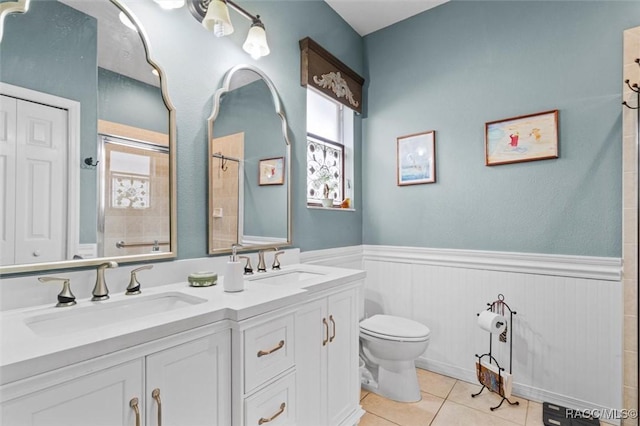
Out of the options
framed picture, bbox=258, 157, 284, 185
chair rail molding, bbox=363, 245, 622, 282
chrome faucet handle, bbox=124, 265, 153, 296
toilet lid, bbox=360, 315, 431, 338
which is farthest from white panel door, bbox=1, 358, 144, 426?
chair rail molding, bbox=363, 245, 622, 282

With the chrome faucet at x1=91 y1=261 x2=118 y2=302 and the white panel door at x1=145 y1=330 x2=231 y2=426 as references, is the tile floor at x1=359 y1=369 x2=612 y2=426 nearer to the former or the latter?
the white panel door at x1=145 y1=330 x2=231 y2=426

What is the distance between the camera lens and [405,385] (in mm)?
2041

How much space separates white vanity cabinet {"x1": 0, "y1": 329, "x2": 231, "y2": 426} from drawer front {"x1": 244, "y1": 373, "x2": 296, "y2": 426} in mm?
75

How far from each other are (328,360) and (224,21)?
1.64 meters

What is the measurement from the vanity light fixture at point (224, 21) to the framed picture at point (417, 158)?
4.39ft

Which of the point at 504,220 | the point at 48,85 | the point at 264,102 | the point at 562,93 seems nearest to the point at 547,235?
the point at 504,220

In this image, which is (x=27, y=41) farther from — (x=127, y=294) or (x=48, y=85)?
(x=127, y=294)

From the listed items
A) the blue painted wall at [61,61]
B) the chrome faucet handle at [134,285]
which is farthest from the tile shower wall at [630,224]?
the blue painted wall at [61,61]

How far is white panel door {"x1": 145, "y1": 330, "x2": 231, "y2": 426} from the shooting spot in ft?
2.88

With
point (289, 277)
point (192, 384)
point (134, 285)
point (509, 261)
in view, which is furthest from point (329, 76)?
point (192, 384)

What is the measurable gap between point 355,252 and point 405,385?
1.04 metres

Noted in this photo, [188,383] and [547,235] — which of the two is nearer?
[188,383]

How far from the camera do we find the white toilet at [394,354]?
198 centimetres

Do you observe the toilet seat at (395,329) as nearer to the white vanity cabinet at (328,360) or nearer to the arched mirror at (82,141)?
the white vanity cabinet at (328,360)
